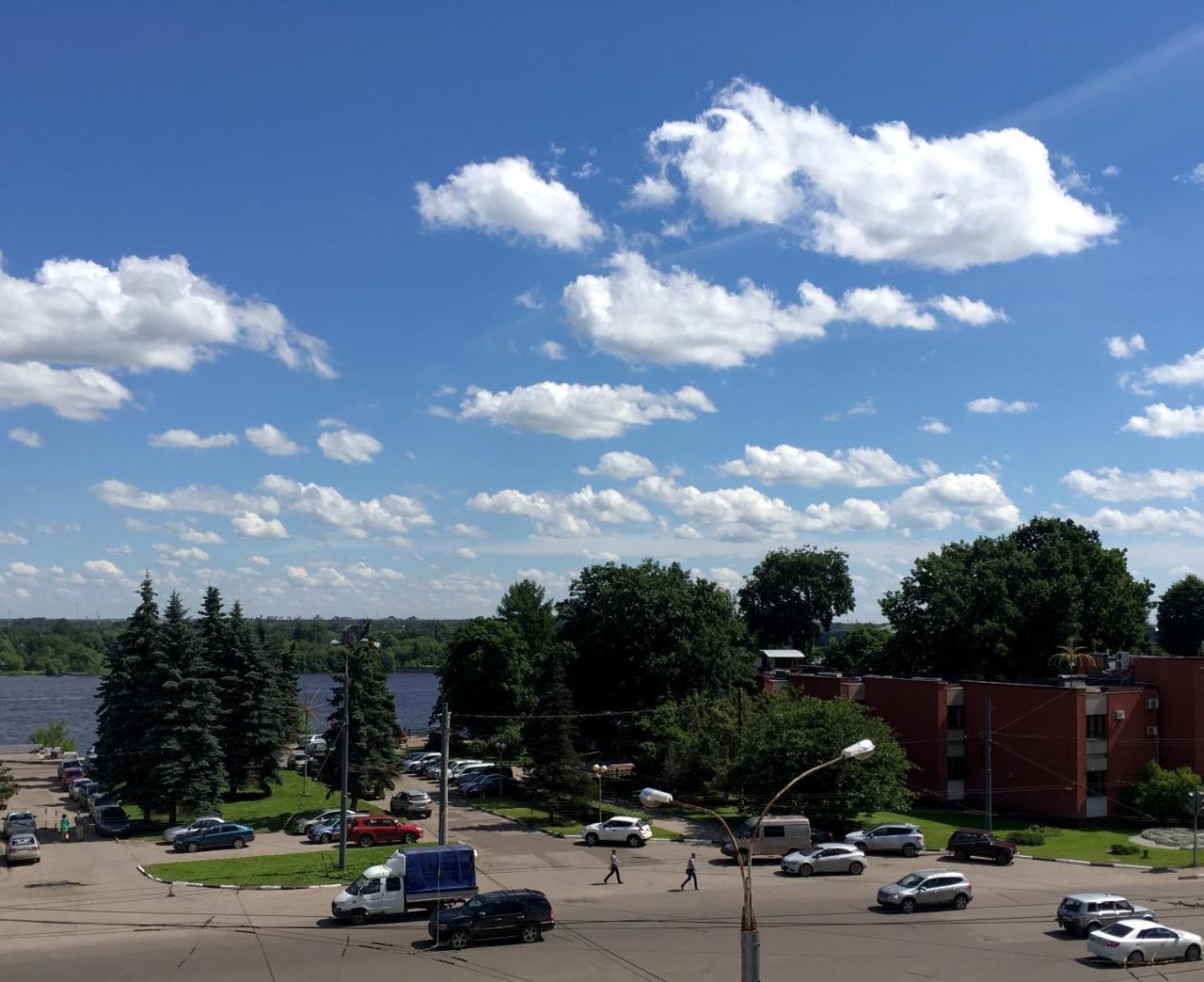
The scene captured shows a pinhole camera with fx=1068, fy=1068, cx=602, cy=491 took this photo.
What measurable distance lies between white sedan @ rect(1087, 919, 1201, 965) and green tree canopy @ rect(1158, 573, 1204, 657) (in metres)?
106

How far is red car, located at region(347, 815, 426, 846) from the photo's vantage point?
48438mm

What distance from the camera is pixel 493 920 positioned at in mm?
31719

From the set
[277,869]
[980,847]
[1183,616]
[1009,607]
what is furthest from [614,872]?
[1183,616]

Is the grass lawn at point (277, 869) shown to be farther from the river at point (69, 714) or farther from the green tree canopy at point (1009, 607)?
the river at point (69, 714)

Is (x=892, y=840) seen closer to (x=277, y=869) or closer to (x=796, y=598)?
(x=277, y=869)

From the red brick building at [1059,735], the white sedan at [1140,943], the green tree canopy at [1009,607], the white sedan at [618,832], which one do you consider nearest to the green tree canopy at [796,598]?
the green tree canopy at [1009,607]

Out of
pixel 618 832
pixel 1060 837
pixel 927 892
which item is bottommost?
pixel 1060 837

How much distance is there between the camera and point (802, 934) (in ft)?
106

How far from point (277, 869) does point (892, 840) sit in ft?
87.2

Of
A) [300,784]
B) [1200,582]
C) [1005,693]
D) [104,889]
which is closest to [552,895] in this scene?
[104,889]

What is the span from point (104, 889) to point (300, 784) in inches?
1286

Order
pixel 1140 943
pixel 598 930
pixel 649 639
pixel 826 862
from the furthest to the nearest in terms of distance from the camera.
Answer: pixel 649 639 < pixel 826 862 < pixel 598 930 < pixel 1140 943

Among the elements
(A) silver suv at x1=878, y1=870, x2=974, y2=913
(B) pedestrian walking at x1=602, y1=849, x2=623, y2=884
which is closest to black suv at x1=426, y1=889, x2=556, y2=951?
(B) pedestrian walking at x1=602, y1=849, x2=623, y2=884

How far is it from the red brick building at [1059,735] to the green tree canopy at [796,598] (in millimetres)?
57153
